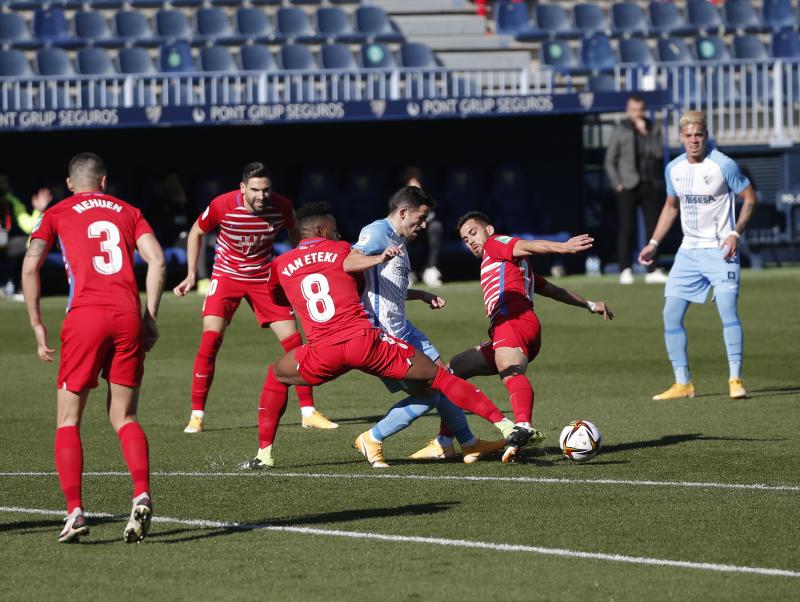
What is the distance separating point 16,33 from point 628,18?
1159 centimetres

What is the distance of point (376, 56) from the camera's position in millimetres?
27469

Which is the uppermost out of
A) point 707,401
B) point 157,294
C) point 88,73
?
point 88,73

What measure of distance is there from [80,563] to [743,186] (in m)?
6.96

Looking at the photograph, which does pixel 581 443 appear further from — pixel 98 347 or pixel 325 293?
pixel 98 347

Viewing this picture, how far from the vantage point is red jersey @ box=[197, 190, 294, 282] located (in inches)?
421

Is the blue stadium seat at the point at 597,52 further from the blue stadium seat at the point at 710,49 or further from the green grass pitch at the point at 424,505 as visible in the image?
the green grass pitch at the point at 424,505

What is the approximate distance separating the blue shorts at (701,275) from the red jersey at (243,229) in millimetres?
3130

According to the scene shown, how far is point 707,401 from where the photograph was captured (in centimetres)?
1167

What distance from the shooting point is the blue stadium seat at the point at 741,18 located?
3036cm

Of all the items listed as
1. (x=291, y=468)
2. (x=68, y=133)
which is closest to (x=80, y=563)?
(x=291, y=468)

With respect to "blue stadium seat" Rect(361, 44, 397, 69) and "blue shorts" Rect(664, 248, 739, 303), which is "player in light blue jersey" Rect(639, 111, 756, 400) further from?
"blue stadium seat" Rect(361, 44, 397, 69)

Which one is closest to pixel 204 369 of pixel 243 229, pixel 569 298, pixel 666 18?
pixel 243 229

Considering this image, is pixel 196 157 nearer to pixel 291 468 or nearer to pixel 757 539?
pixel 291 468

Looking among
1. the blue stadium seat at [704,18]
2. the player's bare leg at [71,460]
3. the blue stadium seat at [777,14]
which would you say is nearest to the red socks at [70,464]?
the player's bare leg at [71,460]
